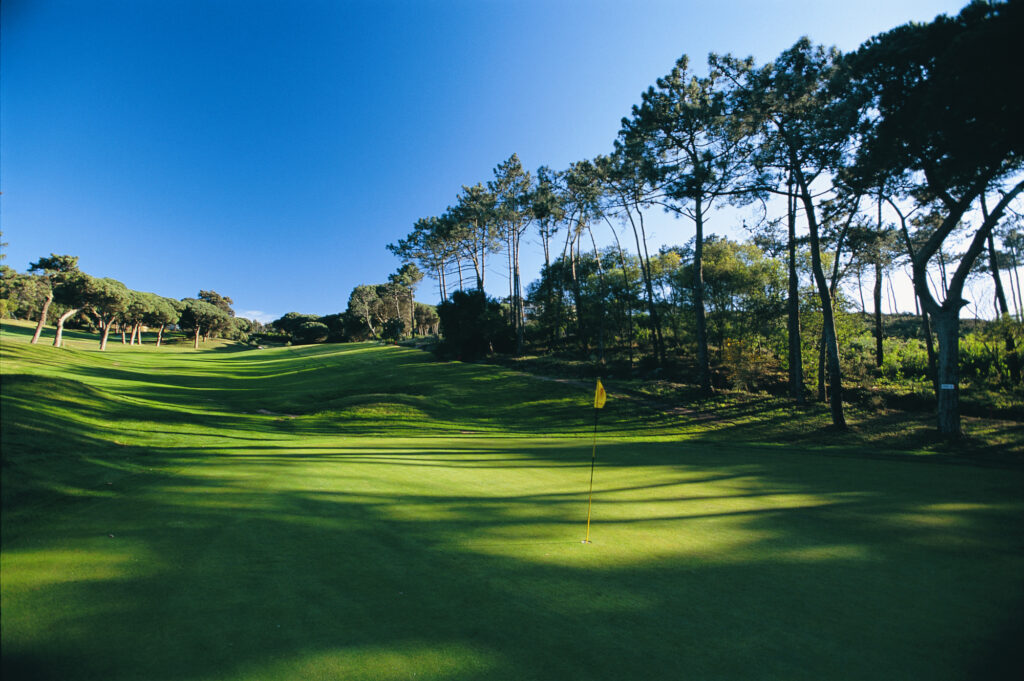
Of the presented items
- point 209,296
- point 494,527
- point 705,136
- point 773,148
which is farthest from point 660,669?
point 209,296

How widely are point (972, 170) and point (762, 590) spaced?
16094mm

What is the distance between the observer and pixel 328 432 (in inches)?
558

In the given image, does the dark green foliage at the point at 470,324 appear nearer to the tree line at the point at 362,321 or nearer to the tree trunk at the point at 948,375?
the tree line at the point at 362,321

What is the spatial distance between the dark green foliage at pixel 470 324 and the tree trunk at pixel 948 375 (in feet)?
98.3

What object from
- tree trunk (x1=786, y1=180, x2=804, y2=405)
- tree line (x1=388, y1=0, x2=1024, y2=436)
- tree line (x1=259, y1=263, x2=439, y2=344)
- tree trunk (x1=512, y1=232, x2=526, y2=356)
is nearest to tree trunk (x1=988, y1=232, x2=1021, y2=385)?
tree line (x1=388, y1=0, x2=1024, y2=436)

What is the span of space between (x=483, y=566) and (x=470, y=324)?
118 ft

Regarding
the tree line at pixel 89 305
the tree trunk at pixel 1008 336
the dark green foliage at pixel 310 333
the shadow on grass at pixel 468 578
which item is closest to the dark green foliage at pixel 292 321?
the dark green foliage at pixel 310 333

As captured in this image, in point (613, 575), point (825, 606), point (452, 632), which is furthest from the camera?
point (613, 575)

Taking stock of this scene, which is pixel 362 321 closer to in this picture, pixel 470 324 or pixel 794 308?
pixel 470 324

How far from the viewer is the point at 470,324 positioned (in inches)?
1550

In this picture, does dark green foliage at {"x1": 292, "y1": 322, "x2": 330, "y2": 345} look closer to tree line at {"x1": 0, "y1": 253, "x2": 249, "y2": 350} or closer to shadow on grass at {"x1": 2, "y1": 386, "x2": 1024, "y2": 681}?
tree line at {"x1": 0, "y1": 253, "x2": 249, "y2": 350}

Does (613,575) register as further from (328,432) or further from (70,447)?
(328,432)

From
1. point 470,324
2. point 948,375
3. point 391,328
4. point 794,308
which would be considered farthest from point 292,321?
point 948,375

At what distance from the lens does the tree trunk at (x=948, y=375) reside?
13.5 meters
